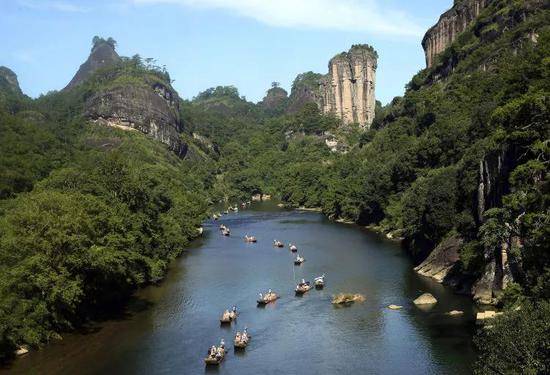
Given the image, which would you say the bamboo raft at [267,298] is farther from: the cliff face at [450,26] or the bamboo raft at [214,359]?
the cliff face at [450,26]

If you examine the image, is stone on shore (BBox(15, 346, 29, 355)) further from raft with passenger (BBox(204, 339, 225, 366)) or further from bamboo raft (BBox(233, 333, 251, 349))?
bamboo raft (BBox(233, 333, 251, 349))

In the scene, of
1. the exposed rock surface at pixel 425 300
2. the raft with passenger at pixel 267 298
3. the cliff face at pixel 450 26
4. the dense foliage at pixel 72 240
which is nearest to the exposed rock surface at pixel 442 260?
the exposed rock surface at pixel 425 300

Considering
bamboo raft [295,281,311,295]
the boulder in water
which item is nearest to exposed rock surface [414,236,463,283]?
the boulder in water

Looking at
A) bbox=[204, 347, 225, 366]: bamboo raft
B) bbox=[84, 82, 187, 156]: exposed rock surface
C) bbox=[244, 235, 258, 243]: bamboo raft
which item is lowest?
bbox=[204, 347, 225, 366]: bamboo raft

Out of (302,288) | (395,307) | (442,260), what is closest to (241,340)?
(395,307)

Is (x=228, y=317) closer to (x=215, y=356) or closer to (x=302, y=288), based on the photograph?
(x=215, y=356)

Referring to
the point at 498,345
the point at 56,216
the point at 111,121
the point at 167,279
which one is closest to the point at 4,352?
the point at 56,216
